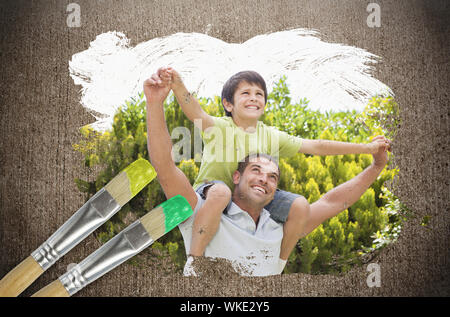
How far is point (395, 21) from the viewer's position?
50.7 inches

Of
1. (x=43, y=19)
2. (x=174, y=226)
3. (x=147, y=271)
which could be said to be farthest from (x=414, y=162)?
(x=43, y=19)

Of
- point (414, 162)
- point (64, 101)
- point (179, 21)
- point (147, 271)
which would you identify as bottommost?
point (147, 271)

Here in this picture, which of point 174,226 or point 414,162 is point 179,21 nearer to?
point 174,226

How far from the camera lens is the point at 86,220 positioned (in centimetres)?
117

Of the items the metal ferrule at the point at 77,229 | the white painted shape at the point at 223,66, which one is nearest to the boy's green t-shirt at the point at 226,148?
the white painted shape at the point at 223,66

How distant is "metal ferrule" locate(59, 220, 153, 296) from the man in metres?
0.12

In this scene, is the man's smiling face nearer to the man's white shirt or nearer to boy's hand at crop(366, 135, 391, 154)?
the man's white shirt

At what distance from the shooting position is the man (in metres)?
1.18

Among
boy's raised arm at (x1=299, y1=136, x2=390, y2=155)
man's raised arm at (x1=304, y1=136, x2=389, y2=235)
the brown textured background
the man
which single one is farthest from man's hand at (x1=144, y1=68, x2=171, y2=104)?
man's raised arm at (x1=304, y1=136, x2=389, y2=235)

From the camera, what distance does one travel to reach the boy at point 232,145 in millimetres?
1182

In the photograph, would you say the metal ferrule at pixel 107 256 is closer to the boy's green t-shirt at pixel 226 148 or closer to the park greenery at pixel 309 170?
the park greenery at pixel 309 170

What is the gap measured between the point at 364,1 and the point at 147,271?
978 mm

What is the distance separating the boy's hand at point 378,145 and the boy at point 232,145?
0.58 feet

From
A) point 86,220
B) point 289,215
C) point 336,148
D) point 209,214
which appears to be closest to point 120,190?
point 86,220
